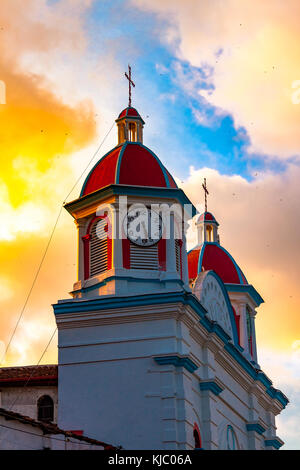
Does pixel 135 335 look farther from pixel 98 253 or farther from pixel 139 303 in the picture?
pixel 98 253

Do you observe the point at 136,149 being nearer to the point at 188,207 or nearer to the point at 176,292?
the point at 188,207

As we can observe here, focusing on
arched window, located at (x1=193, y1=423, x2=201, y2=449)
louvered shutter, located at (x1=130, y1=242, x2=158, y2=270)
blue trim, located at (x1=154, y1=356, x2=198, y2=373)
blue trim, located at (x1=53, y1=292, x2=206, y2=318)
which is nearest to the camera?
blue trim, located at (x1=154, y1=356, x2=198, y2=373)

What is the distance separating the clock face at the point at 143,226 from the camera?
83.2 feet

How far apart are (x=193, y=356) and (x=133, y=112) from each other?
24.4 ft

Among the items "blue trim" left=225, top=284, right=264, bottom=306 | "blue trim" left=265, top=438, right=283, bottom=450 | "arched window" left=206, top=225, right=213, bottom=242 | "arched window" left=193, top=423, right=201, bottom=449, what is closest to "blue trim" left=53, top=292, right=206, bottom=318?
"arched window" left=193, top=423, right=201, bottom=449

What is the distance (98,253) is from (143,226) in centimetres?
131

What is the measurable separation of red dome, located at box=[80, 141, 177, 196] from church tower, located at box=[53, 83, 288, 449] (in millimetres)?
31

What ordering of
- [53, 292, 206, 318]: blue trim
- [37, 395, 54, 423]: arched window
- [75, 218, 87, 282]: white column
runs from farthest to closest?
[75, 218, 87, 282]: white column → [37, 395, 54, 423]: arched window → [53, 292, 206, 318]: blue trim

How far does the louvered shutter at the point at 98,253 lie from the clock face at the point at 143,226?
65 centimetres

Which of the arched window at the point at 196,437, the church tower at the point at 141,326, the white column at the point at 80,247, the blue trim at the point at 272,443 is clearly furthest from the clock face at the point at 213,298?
the blue trim at the point at 272,443

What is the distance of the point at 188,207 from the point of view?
2639 centimetres

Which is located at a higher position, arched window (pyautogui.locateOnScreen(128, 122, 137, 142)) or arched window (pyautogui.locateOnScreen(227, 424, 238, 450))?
arched window (pyautogui.locateOnScreen(128, 122, 137, 142))

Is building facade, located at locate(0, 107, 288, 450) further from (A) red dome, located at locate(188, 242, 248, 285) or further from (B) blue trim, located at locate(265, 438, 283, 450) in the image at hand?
(A) red dome, located at locate(188, 242, 248, 285)

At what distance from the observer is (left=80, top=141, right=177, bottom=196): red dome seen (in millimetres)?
26094
